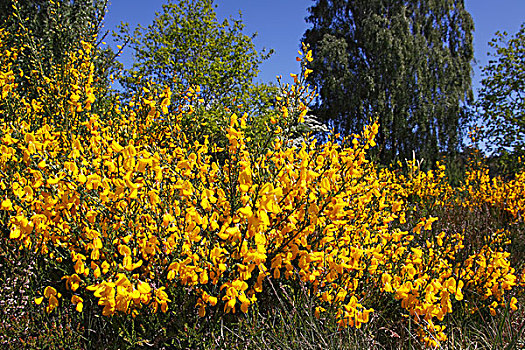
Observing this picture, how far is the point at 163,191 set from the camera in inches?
75.2

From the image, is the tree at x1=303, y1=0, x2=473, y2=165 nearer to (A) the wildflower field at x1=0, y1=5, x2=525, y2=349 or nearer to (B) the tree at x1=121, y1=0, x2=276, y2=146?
(B) the tree at x1=121, y1=0, x2=276, y2=146

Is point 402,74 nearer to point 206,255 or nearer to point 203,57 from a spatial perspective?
point 203,57

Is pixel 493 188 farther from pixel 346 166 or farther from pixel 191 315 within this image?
pixel 191 315

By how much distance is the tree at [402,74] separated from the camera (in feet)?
38.7

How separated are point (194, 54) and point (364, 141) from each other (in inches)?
270

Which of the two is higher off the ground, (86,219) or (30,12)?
(30,12)

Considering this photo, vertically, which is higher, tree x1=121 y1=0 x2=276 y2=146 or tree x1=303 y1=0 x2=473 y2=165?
tree x1=303 y1=0 x2=473 y2=165

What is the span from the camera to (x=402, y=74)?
462 inches

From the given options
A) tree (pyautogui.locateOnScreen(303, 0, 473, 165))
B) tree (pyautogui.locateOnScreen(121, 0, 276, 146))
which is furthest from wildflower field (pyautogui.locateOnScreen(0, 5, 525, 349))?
tree (pyautogui.locateOnScreen(303, 0, 473, 165))

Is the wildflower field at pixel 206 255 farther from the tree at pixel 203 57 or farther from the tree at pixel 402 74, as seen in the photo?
the tree at pixel 402 74

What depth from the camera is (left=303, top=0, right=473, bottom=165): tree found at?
38.7 feet

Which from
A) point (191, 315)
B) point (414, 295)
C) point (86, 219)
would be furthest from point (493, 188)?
point (86, 219)

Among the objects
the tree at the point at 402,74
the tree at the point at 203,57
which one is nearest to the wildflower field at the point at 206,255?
the tree at the point at 203,57

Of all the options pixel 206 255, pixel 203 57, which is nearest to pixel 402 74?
pixel 203 57
